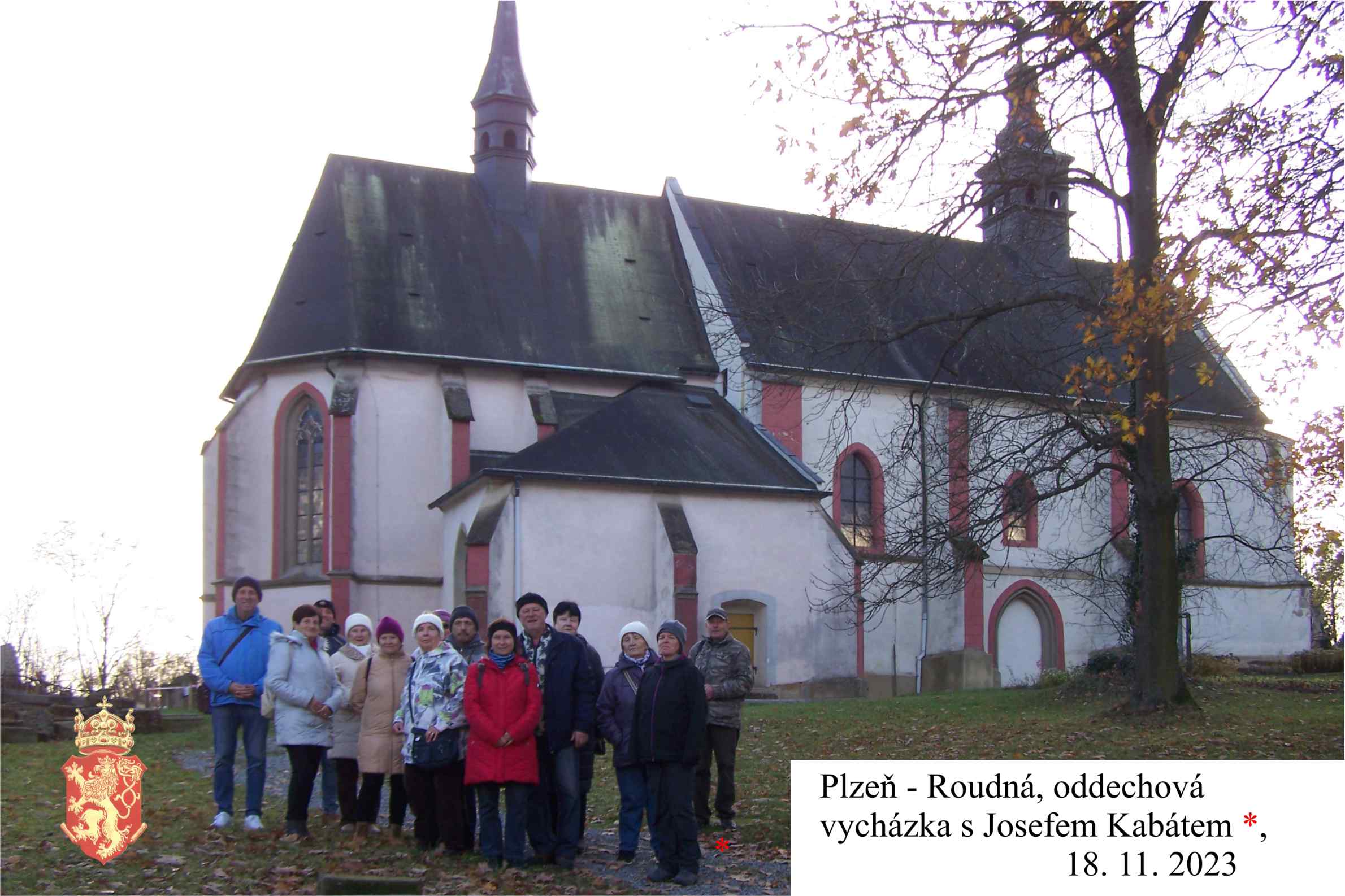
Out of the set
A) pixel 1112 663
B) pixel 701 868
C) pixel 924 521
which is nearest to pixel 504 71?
pixel 1112 663

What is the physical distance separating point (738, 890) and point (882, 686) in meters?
22.6

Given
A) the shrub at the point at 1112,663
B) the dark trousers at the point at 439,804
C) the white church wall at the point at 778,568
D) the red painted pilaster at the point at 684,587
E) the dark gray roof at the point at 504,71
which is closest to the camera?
the dark trousers at the point at 439,804

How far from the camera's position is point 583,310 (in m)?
33.3

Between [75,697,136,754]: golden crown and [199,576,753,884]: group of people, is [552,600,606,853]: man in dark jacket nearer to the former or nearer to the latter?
[199,576,753,884]: group of people

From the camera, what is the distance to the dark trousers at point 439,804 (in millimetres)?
10328

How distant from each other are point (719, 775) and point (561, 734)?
6.67ft

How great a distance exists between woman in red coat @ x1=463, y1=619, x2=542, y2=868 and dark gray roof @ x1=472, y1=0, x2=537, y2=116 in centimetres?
2750

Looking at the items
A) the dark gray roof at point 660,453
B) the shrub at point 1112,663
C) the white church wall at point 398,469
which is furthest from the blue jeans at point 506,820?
the white church wall at point 398,469

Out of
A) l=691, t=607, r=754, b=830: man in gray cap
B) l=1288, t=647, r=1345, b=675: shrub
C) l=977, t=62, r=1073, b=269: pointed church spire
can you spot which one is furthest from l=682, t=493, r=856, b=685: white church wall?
l=691, t=607, r=754, b=830: man in gray cap

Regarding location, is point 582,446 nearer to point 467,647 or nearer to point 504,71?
point 504,71

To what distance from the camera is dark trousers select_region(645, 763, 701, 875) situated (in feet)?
32.4

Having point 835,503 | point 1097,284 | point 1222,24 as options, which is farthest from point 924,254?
point 835,503

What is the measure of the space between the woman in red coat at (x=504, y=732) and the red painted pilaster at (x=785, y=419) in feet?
71.0

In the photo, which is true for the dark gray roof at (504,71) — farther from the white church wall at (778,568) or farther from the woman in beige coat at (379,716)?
the woman in beige coat at (379,716)
